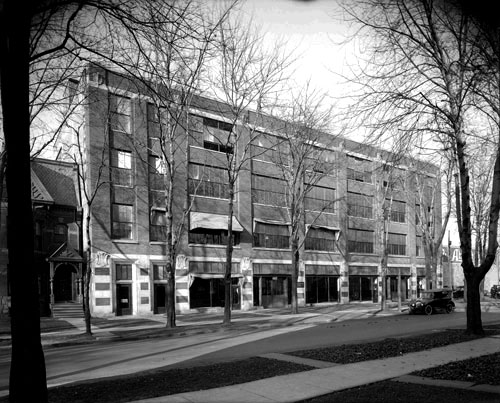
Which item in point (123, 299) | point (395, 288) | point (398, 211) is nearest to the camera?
point (123, 299)

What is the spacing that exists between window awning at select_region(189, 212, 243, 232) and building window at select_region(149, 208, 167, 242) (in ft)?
6.19

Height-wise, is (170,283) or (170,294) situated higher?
(170,283)

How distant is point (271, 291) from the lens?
3934 cm

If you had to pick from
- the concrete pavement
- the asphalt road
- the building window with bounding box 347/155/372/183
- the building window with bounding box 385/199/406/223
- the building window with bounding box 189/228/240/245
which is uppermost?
the building window with bounding box 347/155/372/183

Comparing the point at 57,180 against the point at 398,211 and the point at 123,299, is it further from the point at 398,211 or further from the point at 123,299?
the point at 398,211

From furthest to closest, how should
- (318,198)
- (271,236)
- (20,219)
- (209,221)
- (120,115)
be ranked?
(318,198), (271,236), (209,221), (120,115), (20,219)

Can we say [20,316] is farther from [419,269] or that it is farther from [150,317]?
[419,269]

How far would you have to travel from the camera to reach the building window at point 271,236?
38875mm

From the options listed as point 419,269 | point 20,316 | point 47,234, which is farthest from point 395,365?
point 419,269

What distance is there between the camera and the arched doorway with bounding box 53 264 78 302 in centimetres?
3116

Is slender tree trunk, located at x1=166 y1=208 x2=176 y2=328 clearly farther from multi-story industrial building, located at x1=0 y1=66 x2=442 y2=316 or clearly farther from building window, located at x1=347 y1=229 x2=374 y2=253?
building window, located at x1=347 y1=229 x2=374 y2=253

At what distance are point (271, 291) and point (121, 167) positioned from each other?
597 inches

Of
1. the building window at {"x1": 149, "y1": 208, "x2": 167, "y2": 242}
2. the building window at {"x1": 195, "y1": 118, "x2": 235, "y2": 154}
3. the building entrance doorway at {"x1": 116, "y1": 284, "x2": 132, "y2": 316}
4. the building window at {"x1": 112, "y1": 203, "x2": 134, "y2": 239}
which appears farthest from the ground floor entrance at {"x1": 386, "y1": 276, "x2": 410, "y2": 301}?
the building window at {"x1": 112, "y1": 203, "x2": 134, "y2": 239}

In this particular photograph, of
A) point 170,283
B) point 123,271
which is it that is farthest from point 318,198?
point 170,283
